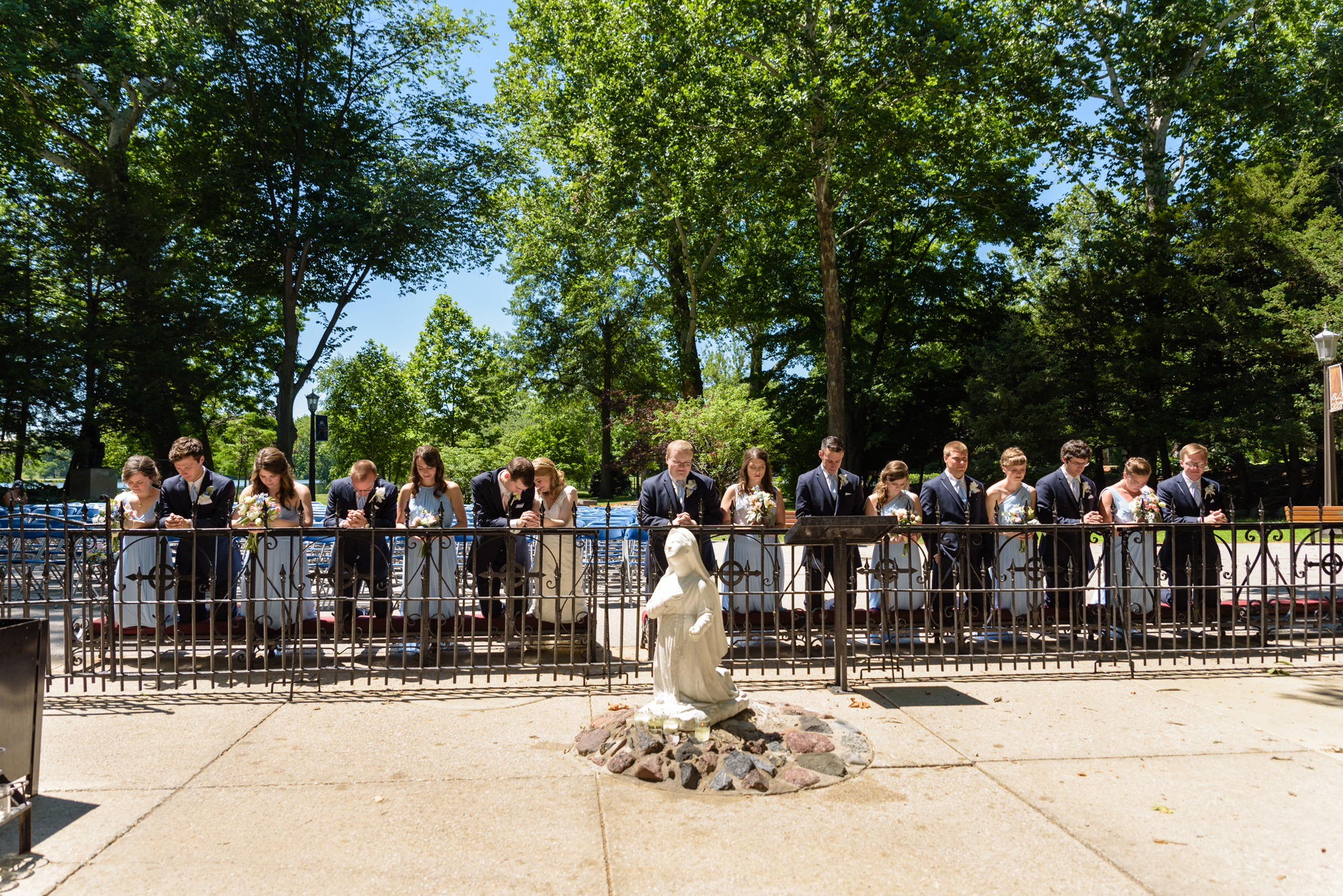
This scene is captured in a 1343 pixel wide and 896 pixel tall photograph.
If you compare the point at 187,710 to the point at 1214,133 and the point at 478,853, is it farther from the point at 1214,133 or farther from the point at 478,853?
the point at 1214,133

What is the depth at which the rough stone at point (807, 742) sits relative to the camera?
4688 mm

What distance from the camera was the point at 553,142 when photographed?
100ft

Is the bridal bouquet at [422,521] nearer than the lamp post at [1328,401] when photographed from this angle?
Yes

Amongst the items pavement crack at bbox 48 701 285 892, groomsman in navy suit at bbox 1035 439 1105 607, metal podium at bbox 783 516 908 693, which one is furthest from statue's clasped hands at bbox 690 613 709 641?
groomsman in navy suit at bbox 1035 439 1105 607

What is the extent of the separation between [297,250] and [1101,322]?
27.0 meters

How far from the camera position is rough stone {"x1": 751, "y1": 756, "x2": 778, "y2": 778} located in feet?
14.6

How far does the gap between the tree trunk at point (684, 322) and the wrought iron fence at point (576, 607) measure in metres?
22.0

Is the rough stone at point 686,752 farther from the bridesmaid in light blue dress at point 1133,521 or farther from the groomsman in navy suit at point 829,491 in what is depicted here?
the bridesmaid in light blue dress at point 1133,521

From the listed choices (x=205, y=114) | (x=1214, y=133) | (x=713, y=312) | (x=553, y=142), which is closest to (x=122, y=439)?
(x=205, y=114)

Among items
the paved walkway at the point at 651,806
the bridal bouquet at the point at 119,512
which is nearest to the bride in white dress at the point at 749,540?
the paved walkway at the point at 651,806

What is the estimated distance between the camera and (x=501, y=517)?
752cm

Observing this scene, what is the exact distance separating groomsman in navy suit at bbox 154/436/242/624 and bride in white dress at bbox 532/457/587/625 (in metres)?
2.58

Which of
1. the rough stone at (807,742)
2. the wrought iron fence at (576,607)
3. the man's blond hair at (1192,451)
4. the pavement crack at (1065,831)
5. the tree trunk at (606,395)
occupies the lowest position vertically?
the pavement crack at (1065,831)

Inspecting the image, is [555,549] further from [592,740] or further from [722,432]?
[722,432]
